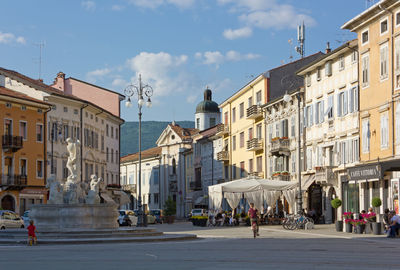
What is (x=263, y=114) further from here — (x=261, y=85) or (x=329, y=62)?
(x=329, y=62)

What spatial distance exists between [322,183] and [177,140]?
187ft

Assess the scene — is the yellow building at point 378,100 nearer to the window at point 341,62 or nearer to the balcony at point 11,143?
the window at point 341,62

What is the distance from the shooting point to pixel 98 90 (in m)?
83.0

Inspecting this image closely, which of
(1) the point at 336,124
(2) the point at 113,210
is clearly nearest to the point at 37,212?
(2) the point at 113,210

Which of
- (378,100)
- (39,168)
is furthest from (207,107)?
(378,100)

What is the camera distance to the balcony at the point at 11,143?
59.1m

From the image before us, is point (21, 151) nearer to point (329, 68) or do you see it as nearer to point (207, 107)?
point (329, 68)

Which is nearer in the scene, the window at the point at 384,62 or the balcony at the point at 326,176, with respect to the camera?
the window at the point at 384,62

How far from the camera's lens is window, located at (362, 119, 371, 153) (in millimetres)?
42722

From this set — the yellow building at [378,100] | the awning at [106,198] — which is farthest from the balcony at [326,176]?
the awning at [106,198]

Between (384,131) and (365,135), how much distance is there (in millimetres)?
3059

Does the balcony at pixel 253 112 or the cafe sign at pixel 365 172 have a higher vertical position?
the balcony at pixel 253 112

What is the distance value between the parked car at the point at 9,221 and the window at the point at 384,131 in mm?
21735

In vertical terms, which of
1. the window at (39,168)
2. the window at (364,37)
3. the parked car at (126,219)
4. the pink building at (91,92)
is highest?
the pink building at (91,92)
